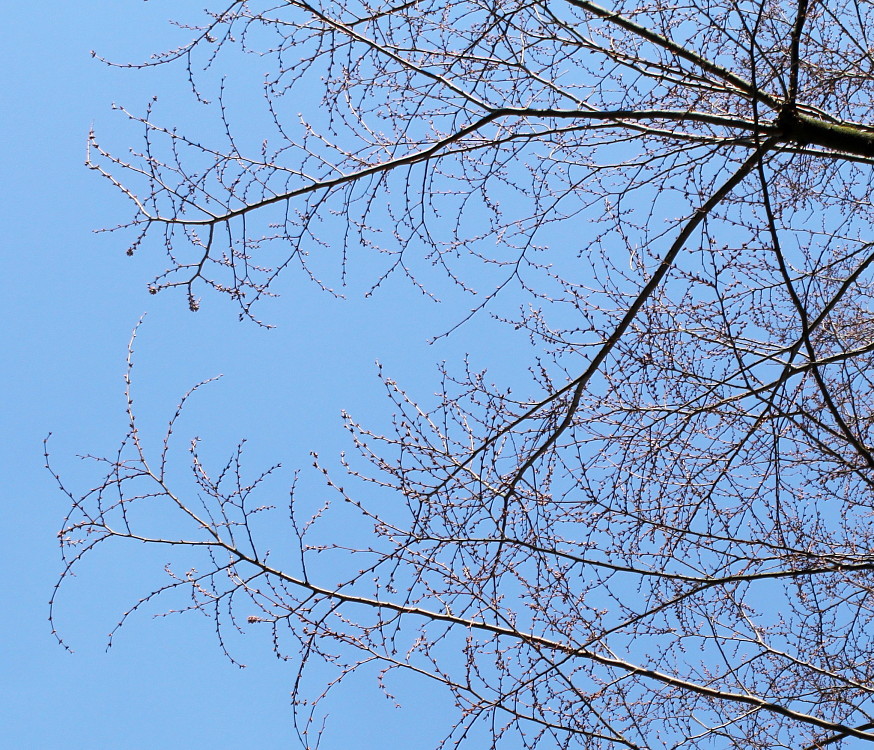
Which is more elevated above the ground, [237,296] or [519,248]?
[519,248]

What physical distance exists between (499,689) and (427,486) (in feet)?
3.18

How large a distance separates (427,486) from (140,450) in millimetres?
1327

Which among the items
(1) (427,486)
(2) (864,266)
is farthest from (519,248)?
(2) (864,266)

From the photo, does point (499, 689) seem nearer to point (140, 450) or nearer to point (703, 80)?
point (140, 450)

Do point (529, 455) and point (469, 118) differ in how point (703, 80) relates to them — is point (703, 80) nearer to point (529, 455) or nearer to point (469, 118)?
point (469, 118)

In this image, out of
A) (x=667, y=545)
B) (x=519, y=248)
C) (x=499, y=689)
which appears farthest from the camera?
(x=519, y=248)

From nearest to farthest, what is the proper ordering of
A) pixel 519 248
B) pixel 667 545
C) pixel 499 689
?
pixel 499 689
pixel 667 545
pixel 519 248

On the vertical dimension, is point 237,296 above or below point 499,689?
above

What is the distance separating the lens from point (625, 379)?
3883mm

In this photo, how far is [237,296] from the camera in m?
3.71

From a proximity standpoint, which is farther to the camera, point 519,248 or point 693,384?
point 519,248

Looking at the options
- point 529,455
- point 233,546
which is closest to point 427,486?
point 529,455

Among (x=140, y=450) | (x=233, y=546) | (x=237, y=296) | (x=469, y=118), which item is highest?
(x=469, y=118)

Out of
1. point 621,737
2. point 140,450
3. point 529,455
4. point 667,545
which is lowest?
point 621,737
